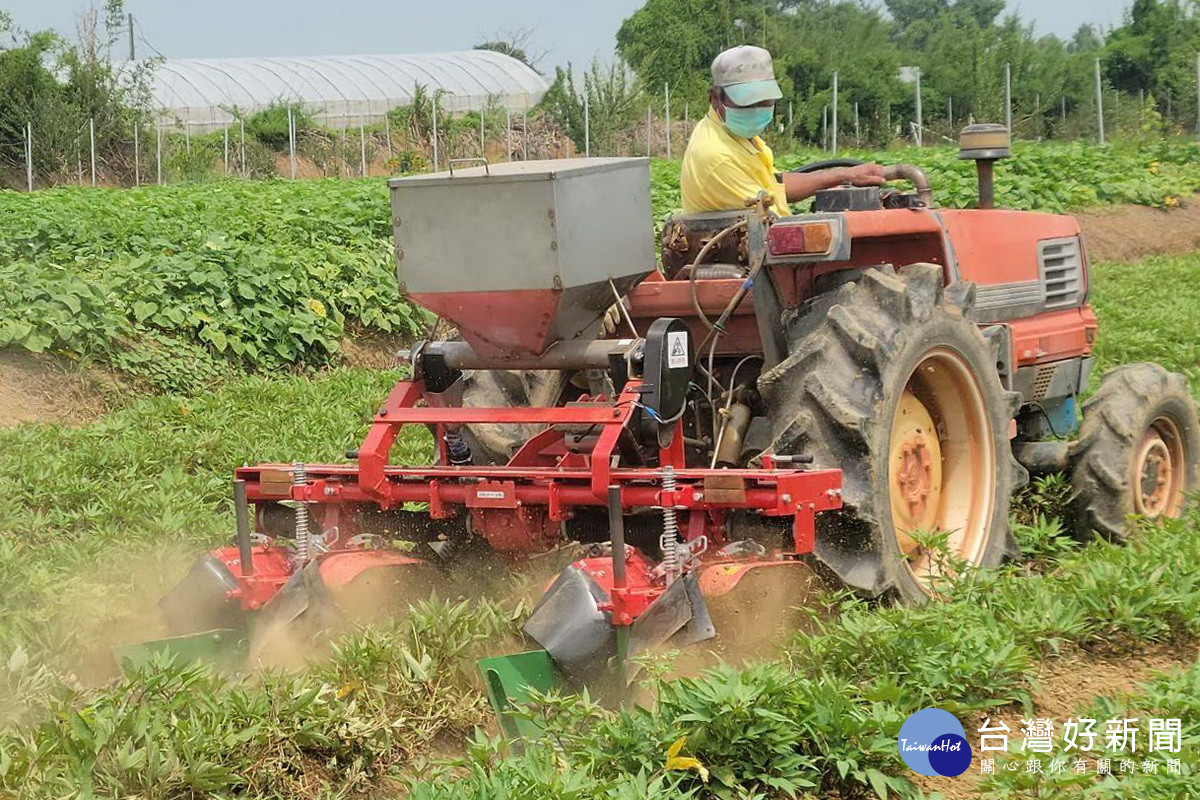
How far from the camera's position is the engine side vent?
7.12 metres

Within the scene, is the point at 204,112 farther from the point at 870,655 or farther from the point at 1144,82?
the point at 870,655

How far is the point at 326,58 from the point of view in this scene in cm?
4747

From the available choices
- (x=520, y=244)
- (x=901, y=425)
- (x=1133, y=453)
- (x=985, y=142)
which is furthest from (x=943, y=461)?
(x=520, y=244)

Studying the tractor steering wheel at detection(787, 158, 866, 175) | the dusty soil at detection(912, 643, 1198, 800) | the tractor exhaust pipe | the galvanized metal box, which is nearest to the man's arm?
the tractor steering wheel at detection(787, 158, 866, 175)

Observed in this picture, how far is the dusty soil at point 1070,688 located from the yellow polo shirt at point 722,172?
2.15 m

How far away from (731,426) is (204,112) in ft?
127

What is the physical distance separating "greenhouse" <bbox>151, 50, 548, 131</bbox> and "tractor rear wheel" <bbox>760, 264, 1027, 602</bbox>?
36.0 m

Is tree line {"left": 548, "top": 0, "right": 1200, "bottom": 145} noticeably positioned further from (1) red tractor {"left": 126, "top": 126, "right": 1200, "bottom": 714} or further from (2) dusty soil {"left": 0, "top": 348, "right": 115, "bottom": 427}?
(1) red tractor {"left": 126, "top": 126, "right": 1200, "bottom": 714}

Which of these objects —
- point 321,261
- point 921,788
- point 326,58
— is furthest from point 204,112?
point 921,788

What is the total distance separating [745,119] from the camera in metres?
5.96

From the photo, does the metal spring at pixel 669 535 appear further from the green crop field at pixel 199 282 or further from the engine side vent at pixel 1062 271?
the green crop field at pixel 199 282

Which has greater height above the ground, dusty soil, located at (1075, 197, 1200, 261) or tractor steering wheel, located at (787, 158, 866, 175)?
tractor steering wheel, located at (787, 158, 866, 175)

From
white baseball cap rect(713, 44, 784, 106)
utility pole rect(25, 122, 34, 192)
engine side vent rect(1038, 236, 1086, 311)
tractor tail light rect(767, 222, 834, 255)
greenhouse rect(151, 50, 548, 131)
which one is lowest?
engine side vent rect(1038, 236, 1086, 311)

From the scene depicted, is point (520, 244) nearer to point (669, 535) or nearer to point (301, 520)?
Answer: point (669, 535)
